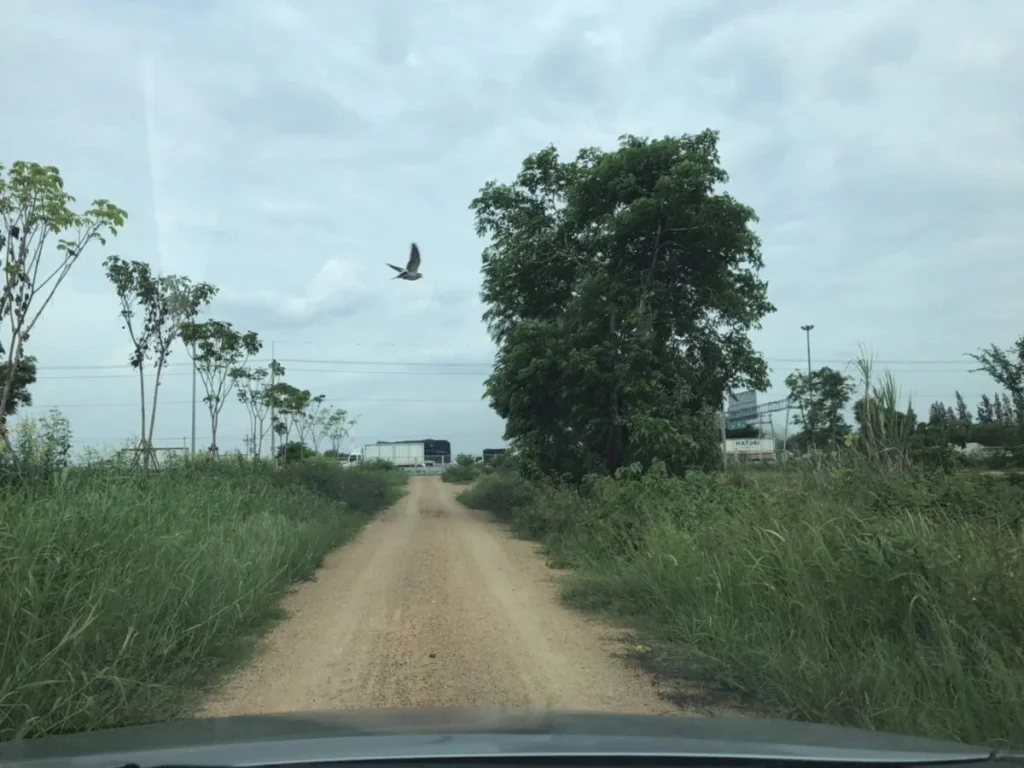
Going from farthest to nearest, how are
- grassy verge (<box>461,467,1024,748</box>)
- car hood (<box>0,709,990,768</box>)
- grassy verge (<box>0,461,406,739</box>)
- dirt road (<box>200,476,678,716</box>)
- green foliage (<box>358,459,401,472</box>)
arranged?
green foliage (<box>358,459,401,472</box>) < dirt road (<box>200,476,678,716</box>) < grassy verge (<box>0,461,406,739</box>) < grassy verge (<box>461,467,1024,748</box>) < car hood (<box>0,709,990,768</box>)

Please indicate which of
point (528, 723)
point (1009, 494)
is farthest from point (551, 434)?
point (528, 723)

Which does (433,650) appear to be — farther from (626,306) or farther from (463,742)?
(626,306)

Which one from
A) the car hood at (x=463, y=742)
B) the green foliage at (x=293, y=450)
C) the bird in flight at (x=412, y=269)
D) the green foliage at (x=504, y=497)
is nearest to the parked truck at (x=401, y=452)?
the green foliage at (x=293, y=450)

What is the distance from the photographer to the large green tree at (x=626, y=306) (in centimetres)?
1852

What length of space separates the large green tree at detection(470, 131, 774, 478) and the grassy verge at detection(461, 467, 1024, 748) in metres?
8.54

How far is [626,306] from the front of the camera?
19.9 m

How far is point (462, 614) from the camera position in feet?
31.6

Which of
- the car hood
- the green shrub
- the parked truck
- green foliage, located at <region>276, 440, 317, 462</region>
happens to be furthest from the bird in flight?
the parked truck

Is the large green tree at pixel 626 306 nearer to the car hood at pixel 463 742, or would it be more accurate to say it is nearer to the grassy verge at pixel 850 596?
the grassy verge at pixel 850 596

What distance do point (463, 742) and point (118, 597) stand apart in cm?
435

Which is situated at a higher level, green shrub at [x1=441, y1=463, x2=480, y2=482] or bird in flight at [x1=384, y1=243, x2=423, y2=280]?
bird in flight at [x1=384, y1=243, x2=423, y2=280]

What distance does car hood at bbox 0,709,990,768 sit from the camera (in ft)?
9.36

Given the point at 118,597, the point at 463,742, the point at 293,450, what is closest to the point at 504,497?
the point at 293,450

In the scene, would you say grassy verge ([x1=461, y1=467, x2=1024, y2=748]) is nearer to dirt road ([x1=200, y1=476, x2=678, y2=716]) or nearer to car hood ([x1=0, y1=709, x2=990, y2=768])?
dirt road ([x1=200, y1=476, x2=678, y2=716])
